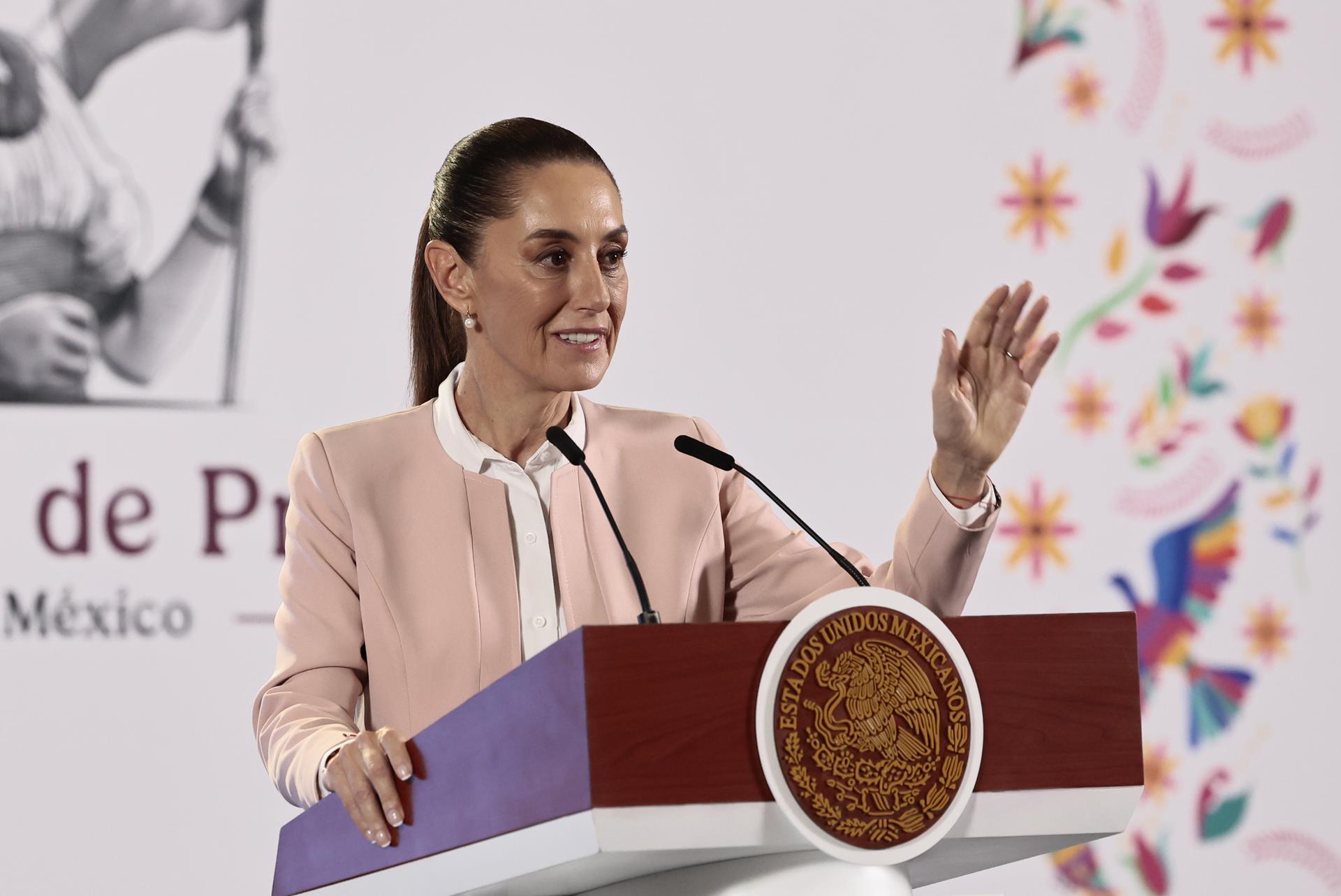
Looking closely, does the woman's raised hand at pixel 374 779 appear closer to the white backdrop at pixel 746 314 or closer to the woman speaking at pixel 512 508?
the woman speaking at pixel 512 508

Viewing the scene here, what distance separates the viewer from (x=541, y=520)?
172cm

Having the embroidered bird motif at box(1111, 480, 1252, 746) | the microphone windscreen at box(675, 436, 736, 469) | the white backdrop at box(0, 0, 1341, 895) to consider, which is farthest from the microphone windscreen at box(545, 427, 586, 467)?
the embroidered bird motif at box(1111, 480, 1252, 746)

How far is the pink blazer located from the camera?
5.36ft

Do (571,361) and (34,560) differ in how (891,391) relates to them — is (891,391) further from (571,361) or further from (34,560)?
(34,560)

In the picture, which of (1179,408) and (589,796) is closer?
(589,796)

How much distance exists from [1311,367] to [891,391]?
87cm

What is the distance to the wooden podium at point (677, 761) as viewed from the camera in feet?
3.03

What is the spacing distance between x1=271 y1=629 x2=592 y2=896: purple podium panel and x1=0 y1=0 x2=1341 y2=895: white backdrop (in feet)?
4.47

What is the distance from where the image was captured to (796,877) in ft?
3.33

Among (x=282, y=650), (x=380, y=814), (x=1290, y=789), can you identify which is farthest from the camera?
(x=1290, y=789)

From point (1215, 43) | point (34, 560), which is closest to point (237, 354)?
point (34, 560)

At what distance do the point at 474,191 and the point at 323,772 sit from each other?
2.48ft

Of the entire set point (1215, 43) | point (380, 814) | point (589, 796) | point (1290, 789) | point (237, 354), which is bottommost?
point (1290, 789)

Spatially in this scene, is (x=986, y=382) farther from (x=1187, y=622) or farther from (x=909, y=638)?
(x=1187, y=622)
